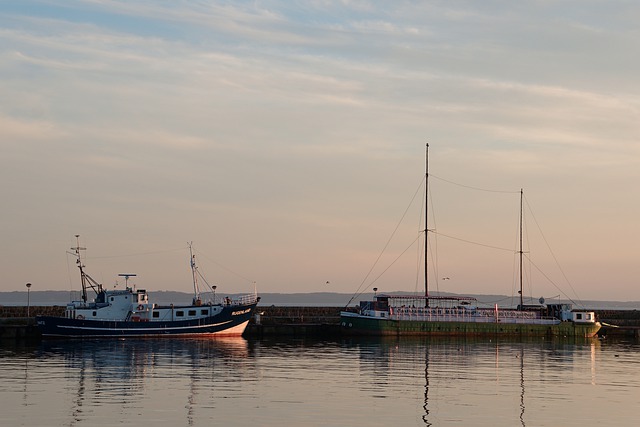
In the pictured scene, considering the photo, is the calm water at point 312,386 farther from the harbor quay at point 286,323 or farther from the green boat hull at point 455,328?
the green boat hull at point 455,328

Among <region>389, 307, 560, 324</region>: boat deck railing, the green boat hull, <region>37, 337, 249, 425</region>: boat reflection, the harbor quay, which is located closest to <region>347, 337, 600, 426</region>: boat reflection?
the green boat hull

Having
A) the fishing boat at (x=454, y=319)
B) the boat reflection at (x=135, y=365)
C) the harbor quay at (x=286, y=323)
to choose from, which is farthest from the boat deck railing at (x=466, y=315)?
the boat reflection at (x=135, y=365)

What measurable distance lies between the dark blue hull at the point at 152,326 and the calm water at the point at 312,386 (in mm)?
8467

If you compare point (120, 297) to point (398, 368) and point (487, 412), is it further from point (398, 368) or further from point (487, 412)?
point (487, 412)

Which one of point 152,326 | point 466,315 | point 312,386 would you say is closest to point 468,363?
point 312,386

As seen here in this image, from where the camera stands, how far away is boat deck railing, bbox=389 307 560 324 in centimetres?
11031

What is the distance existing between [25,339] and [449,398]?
60065 millimetres

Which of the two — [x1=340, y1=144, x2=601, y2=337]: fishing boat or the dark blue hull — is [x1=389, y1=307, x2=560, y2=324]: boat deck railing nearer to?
[x1=340, y1=144, x2=601, y2=337]: fishing boat

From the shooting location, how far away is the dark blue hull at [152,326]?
3848 inches

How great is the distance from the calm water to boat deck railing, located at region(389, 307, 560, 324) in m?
20.4

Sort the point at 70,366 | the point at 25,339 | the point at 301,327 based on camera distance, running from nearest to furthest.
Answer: the point at 70,366, the point at 25,339, the point at 301,327

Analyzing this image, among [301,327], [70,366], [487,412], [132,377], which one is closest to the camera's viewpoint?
[487,412]

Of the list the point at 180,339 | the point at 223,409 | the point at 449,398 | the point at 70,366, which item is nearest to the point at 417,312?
the point at 180,339

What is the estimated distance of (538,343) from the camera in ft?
334
